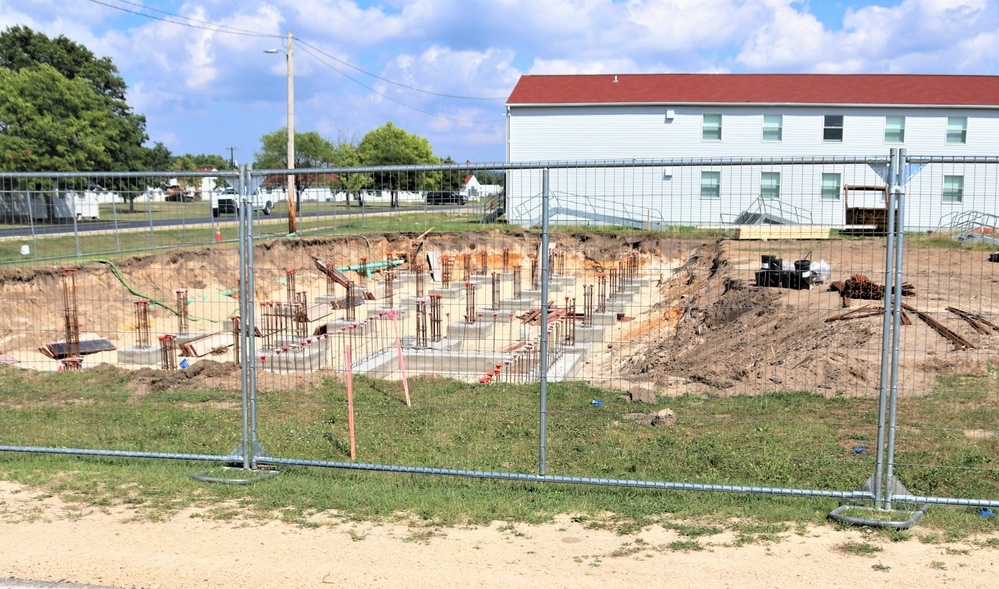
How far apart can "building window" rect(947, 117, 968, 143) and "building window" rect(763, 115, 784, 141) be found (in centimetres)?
702

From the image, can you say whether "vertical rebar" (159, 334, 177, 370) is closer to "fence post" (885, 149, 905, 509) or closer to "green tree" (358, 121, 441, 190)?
"fence post" (885, 149, 905, 509)

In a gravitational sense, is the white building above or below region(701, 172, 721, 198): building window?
above

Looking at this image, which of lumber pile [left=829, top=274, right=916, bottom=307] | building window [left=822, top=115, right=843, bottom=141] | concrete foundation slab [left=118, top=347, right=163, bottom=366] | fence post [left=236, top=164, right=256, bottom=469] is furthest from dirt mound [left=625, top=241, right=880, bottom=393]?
building window [left=822, top=115, right=843, bottom=141]

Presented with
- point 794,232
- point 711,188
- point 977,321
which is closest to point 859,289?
point 977,321

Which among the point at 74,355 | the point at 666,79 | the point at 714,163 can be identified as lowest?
the point at 74,355

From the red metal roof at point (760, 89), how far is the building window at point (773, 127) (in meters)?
0.72

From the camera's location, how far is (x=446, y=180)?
7488 mm

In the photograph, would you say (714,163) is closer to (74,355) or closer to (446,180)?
Result: (446,180)

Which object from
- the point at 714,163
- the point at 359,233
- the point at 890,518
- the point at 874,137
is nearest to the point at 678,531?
the point at 890,518

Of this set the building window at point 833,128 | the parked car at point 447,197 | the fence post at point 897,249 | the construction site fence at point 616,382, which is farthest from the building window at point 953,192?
the building window at point 833,128

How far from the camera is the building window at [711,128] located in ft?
117

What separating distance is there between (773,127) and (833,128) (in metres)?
2.60

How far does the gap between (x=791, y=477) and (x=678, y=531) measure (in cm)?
157

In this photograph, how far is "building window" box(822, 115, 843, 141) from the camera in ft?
115
